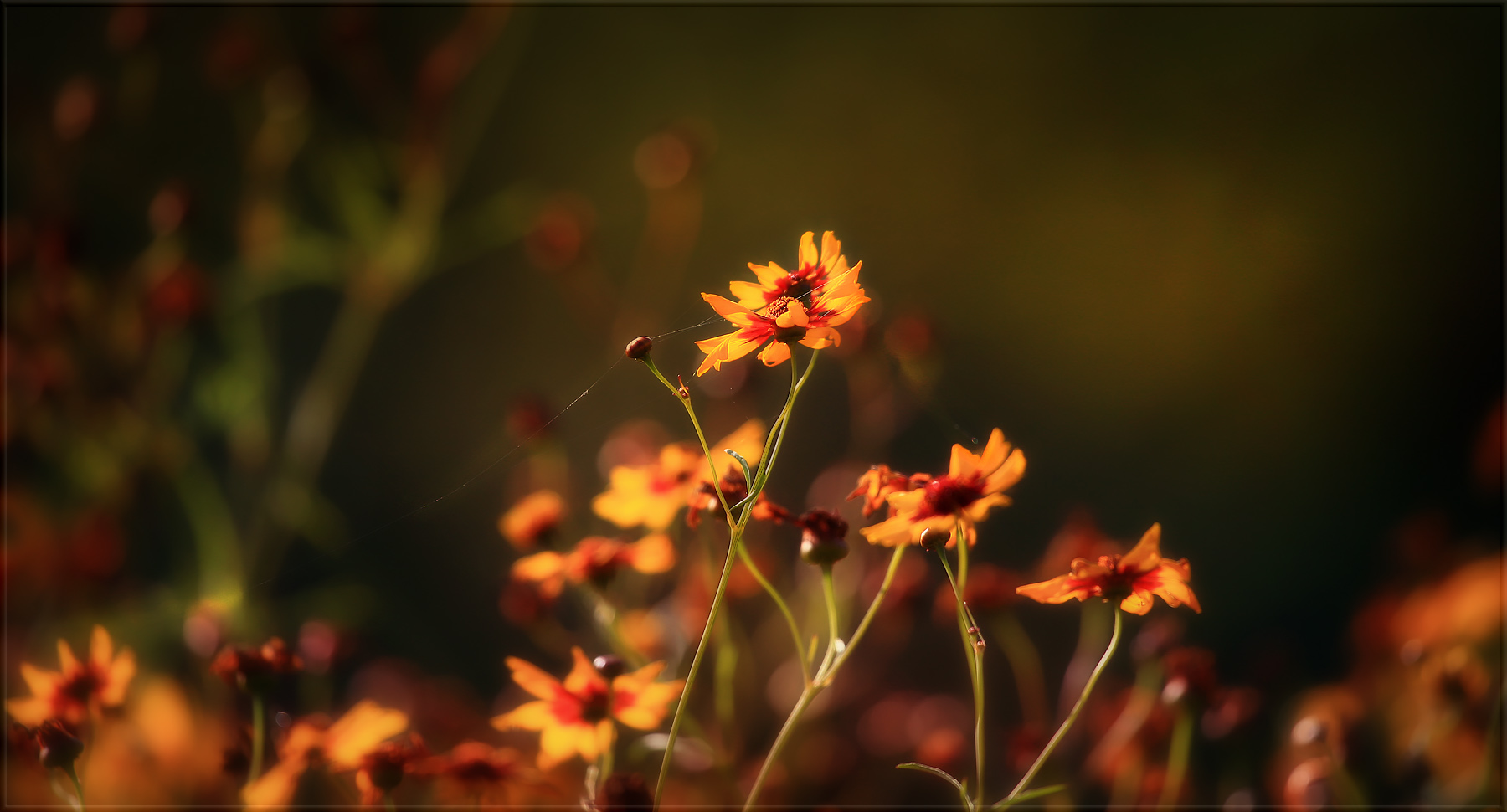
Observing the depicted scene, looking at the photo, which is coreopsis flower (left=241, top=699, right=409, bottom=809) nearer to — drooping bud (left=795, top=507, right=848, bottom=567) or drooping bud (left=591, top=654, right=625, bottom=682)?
drooping bud (left=591, top=654, right=625, bottom=682)

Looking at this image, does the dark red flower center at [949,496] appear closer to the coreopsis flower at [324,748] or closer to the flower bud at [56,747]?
the coreopsis flower at [324,748]

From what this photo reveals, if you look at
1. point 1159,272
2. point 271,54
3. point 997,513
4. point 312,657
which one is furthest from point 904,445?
point 271,54

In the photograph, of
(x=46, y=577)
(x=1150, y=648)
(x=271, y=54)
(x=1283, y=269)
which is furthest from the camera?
(x=1283, y=269)

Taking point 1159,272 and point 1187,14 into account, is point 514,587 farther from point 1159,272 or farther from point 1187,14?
point 1187,14

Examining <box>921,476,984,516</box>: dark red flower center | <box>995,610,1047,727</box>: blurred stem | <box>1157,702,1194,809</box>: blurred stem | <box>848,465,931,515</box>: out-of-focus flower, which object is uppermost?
<box>848,465,931,515</box>: out-of-focus flower

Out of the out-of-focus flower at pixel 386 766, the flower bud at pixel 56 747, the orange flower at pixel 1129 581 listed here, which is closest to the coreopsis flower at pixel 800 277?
the orange flower at pixel 1129 581

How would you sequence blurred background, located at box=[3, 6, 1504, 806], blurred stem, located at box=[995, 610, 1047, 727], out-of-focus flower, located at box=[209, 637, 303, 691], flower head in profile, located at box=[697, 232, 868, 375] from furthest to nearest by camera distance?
1. blurred background, located at box=[3, 6, 1504, 806]
2. blurred stem, located at box=[995, 610, 1047, 727]
3. out-of-focus flower, located at box=[209, 637, 303, 691]
4. flower head in profile, located at box=[697, 232, 868, 375]

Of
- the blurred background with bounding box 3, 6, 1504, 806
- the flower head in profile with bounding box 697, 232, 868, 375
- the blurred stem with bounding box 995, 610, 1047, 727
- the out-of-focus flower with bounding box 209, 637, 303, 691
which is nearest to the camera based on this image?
the flower head in profile with bounding box 697, 232, 868, 375

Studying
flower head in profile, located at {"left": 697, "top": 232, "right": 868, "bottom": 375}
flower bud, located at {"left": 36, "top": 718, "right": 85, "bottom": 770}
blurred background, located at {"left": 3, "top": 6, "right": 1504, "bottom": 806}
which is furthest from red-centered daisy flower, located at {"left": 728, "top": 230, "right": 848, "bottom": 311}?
blurred background, located at {"left": 3, "top": 6, "right": 1504, "bottom": 806}
